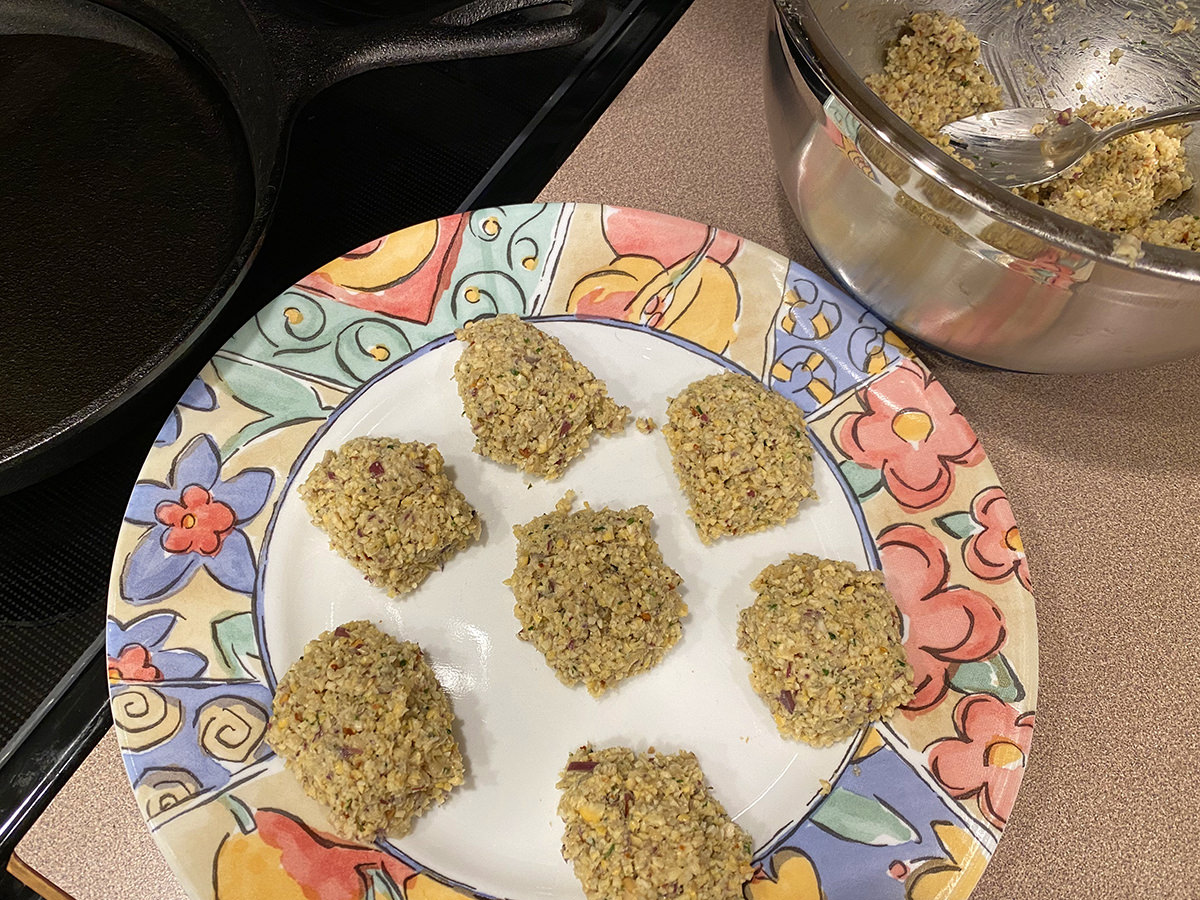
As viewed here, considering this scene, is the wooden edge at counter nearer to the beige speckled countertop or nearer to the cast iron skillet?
the beige speckled countertop

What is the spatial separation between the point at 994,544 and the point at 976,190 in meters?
0.57

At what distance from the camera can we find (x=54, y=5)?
1.75 metres

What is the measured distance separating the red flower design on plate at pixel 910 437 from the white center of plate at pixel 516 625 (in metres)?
0.08

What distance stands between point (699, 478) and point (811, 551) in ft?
0.73

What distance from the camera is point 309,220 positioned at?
1.62 metres

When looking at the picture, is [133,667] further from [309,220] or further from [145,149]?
[145,149]

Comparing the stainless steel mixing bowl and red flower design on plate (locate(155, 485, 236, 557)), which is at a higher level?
the stainless steel mixing bowl

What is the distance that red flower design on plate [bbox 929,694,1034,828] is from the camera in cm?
115

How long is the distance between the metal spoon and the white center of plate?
550 millimetres

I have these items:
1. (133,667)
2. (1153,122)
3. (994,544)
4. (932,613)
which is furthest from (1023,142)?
(133,667)

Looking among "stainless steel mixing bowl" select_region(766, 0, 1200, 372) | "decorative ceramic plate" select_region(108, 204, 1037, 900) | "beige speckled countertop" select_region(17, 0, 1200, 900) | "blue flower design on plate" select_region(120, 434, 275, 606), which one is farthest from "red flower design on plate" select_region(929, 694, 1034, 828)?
"blue flower design on plate" select_region(120, 434, 275, 606)

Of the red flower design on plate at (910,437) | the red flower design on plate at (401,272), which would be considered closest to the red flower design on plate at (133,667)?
the red flower design on plate at (401,272)

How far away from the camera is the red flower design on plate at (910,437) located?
53.3 inches

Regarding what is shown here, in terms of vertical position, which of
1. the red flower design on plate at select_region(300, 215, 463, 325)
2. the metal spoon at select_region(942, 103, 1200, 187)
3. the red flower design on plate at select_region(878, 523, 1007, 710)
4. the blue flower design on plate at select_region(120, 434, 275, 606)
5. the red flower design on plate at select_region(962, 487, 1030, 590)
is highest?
the metal spoon at select_region(942, 103, 1200, 187)
